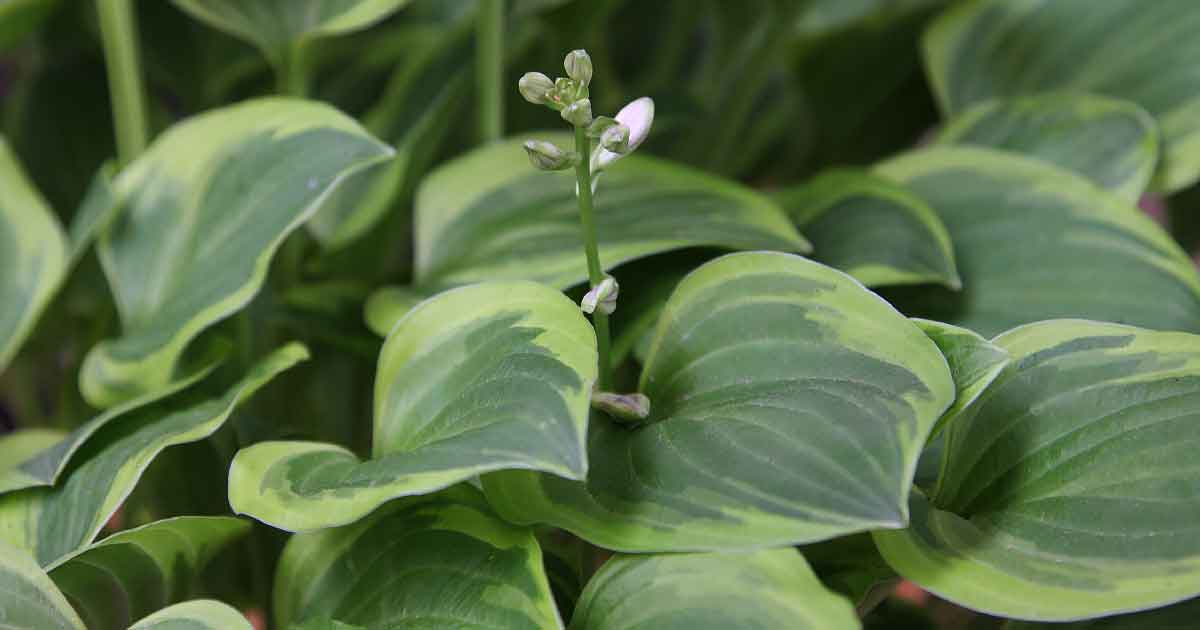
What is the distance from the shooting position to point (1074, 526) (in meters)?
0.43

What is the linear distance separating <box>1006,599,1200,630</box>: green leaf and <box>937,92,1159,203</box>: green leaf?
31 centimetres

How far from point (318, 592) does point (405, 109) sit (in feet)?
1.36

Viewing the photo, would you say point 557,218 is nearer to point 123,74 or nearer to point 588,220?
point 588,220

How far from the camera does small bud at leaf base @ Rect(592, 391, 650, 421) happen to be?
1.50 ft

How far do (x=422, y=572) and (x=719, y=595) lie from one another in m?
0.13

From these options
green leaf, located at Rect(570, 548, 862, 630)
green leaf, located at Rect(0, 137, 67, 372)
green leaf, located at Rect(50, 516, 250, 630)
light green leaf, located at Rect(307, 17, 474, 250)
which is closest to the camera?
green leaf, located at Rect(570, 548, 862, 630)

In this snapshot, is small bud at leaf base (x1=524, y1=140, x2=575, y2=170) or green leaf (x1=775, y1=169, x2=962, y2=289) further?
green leaf (x1=775, y1=169, x2=962, y2=289)

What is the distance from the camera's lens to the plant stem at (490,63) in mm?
748

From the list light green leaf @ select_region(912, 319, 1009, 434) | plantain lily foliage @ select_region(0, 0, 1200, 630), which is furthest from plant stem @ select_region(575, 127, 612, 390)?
light green leaf @ select_region(912, 319, 1009, 434)

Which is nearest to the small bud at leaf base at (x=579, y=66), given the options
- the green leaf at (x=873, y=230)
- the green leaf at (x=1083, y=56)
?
the green leaf at (x=873, y=230)

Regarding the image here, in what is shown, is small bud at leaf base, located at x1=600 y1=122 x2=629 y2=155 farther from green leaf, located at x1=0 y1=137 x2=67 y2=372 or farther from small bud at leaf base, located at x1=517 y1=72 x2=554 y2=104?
green leaf, located at x1=0 y1=137 x2=67 y2=372

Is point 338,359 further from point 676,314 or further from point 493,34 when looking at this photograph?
point 676,314

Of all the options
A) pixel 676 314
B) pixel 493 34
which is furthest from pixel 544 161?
pixel 493 34

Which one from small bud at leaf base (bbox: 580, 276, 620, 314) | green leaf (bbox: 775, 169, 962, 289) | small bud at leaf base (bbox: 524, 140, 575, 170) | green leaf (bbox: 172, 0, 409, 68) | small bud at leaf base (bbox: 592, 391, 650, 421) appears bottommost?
green leaf (bbox: 775, 169, 962, 289)
